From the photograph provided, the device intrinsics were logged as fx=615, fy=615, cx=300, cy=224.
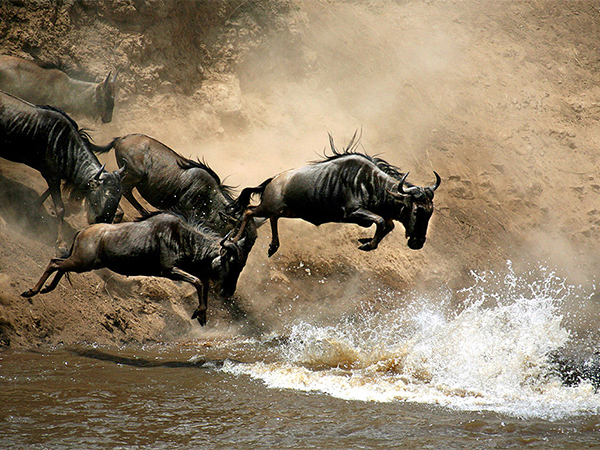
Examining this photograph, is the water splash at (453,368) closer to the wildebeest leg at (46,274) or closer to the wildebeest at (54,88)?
the wildebeest leg at (46,274)

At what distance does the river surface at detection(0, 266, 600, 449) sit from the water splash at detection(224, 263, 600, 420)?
18 millimetres

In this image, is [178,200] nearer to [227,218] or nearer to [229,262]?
[227,218]

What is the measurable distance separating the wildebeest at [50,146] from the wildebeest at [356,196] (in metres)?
2.91

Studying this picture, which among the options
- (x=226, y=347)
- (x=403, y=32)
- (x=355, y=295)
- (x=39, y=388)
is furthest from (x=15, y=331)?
(x=403, y=32)

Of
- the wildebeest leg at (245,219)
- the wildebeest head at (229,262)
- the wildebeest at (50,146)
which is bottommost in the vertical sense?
the wildebeest head at (229,262)

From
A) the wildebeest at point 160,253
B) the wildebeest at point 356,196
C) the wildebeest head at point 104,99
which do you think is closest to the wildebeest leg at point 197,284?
the wildebeest at point 160,253

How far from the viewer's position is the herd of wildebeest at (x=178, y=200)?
6738mm

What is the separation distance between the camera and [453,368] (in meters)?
6.75

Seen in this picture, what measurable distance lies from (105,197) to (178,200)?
100 cm

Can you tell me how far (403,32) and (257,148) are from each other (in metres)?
7.01

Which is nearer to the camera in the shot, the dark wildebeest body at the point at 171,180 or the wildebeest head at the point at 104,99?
the dark wildebeest body at the point at 171,180

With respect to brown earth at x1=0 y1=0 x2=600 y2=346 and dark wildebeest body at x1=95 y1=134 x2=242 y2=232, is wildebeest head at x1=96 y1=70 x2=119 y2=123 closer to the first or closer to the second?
brown earth at x1=0 y1=0 x2=600 y2=346

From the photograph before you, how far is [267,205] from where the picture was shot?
23.6 ft

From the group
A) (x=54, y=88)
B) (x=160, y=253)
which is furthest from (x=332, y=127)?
(x=160, y=253)
